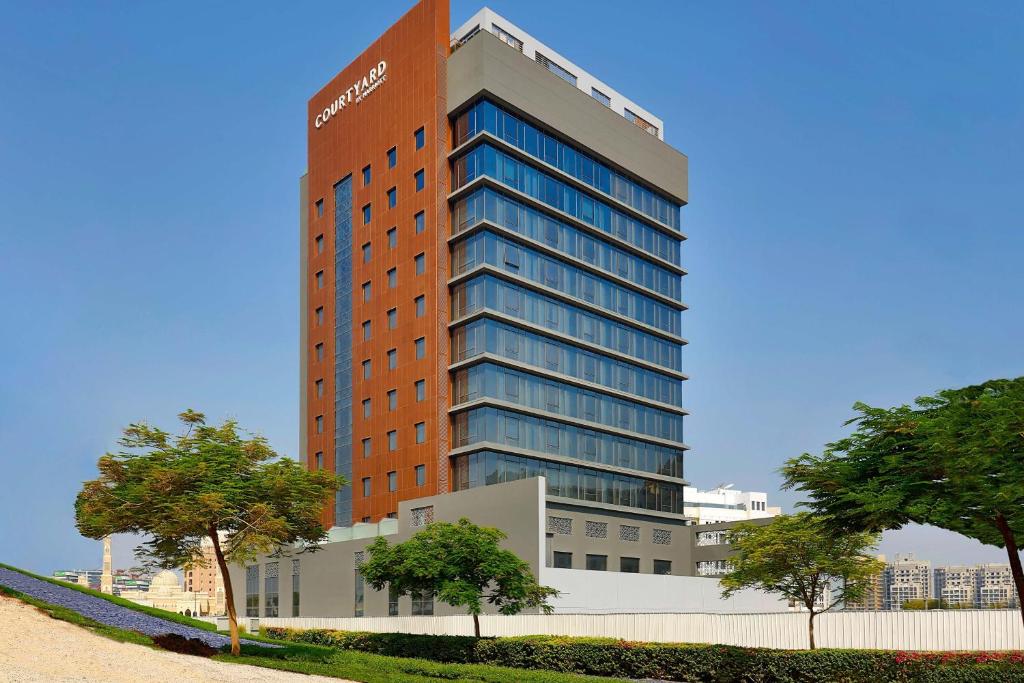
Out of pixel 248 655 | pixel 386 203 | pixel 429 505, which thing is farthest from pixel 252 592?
pixel 248 655

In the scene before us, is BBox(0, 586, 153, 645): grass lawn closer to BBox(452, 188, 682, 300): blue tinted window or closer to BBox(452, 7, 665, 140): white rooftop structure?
BBox(452, 188, 682, 300): blue tinted window

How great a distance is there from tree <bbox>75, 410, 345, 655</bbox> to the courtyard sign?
52269 mm

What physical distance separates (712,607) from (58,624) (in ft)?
184

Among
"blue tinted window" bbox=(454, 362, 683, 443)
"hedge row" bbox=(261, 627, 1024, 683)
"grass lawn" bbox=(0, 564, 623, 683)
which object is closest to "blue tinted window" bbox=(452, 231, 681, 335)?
"blue tinted window" bbox=(454, 362, 683, 443)

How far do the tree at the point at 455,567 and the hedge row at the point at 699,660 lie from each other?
2.28 m

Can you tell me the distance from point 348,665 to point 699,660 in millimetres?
13051

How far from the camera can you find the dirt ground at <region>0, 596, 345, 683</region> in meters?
26.5

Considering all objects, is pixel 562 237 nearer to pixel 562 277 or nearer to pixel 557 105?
pixel 562 277

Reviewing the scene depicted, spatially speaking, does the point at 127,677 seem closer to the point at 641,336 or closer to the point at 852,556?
the point at 852,556

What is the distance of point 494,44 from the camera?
77.3 metres

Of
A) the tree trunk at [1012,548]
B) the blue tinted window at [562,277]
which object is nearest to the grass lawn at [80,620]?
the tree trunk at [1012,548]

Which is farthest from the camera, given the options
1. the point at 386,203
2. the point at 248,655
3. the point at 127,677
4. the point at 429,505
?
the point at 386,203

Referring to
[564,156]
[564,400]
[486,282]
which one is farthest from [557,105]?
[564,400]

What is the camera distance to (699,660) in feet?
122
